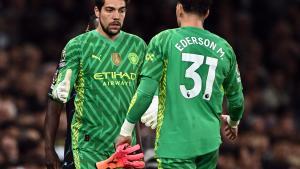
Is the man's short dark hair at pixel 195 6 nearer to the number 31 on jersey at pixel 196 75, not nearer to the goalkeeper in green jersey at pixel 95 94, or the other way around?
the number 31 on jersey at pixel 196 75

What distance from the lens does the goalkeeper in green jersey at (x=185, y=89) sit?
765 cm

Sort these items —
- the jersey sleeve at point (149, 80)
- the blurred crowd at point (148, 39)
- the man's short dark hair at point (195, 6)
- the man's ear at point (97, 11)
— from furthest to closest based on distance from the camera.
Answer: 1. the blurred crowd at point (148, 39)
2. the man's ear at point (97, 11)
3. the man's short dark hair at point (195, 6)
4. the jersey sleeve at point (149, 80)

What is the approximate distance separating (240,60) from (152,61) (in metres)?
8.50

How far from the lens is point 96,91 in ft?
27.6

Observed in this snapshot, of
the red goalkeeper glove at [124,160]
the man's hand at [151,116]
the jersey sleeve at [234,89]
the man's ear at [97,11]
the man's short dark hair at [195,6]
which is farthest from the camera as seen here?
the man's hand at [151,116]

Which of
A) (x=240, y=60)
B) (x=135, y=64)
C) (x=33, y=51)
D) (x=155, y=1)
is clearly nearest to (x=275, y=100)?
(x=240, y=60)

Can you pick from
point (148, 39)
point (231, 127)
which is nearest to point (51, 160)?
point (231, 127)

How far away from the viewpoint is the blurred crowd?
1258 cm

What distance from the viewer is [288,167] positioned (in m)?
13.3

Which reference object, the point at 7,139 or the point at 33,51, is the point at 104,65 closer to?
the point at 7,139

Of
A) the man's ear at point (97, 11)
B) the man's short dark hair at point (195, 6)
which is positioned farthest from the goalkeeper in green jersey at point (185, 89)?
the man's ear at point (97, 11)

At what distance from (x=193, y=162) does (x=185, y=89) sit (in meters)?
0.54

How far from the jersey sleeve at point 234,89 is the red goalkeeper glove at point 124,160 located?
0.80 m

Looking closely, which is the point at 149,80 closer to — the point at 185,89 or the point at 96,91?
the point at 185,89
